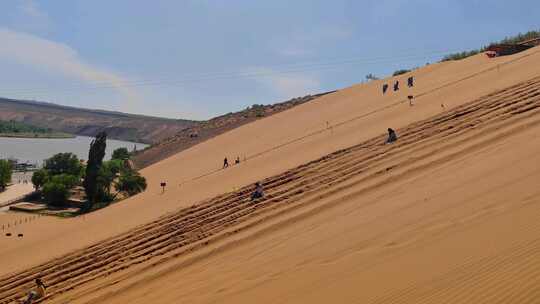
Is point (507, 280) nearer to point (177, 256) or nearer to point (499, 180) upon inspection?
point (499, 180)

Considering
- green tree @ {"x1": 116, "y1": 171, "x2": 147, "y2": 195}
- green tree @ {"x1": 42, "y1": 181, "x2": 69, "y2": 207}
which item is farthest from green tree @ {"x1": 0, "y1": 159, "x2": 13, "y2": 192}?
green tree @ {"x1": 116, "y1": 171, "x2": 147, "y2": 195}

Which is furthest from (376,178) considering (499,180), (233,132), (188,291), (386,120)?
(233,132)

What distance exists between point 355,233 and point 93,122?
493ft

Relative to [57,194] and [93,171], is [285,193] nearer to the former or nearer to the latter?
[93,171]

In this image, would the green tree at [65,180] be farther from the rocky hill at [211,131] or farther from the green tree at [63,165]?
the rocky hill at [211,131]

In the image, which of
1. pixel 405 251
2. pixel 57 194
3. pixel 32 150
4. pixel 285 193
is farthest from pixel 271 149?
pixel 32 150

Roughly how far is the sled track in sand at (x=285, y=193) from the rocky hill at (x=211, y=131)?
2852 centimetres

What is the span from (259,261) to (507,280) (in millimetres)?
3682

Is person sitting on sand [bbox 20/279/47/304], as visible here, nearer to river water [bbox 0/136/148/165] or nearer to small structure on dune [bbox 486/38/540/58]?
small structure on dune [bbox 486/38/540/58]

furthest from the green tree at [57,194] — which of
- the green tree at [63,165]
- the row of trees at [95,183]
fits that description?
the green tree at [63,165]

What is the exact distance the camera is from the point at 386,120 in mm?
20703

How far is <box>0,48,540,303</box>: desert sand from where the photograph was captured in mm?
6270

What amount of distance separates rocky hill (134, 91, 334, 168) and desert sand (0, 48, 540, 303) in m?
24.6

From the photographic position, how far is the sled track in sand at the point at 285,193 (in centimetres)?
1071
